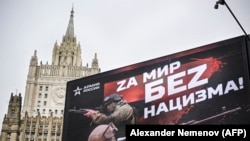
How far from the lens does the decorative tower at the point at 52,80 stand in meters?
72.9

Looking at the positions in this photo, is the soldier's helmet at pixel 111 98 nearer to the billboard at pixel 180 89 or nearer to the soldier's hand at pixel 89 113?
the billboard at pixel 180 89

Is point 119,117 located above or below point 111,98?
below

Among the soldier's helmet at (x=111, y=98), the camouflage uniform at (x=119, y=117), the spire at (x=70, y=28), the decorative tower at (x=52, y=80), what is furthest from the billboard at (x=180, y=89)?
the spire at (x=70, y=28)

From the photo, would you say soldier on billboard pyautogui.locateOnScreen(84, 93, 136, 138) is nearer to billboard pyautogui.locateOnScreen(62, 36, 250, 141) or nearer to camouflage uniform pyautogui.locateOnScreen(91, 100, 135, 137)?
camouflage uniform pyautogui.locateOnScreen(91, 100, 135, 137)

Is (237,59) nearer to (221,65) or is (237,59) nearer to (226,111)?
(221,65)

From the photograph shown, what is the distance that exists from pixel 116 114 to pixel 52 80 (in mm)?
54360

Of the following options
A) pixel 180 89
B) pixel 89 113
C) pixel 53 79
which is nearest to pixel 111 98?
pixel 89 113

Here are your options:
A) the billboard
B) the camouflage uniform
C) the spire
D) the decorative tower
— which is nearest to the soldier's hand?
the camouflage uniform

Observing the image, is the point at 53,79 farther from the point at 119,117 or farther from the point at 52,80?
the point at 119,117

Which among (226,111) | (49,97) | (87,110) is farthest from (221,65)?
(49,97)

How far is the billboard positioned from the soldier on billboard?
0.26 meters

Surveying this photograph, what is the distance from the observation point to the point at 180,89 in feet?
68.6

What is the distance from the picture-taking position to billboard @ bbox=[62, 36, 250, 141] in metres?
19.4

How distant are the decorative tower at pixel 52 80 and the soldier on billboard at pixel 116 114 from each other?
4984 centimetres
